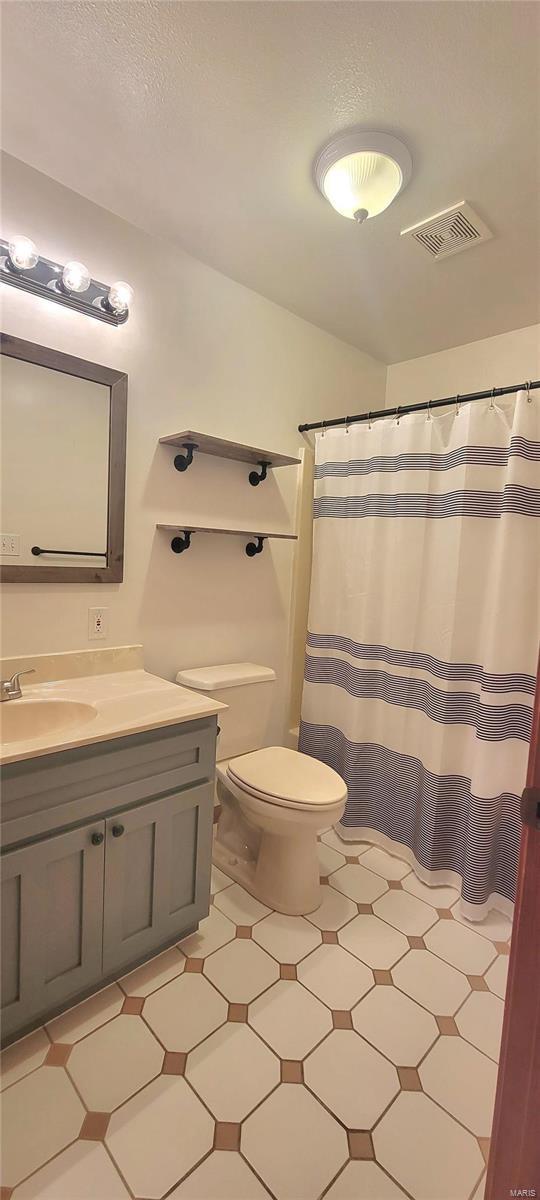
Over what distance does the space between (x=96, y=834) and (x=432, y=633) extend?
1.37m

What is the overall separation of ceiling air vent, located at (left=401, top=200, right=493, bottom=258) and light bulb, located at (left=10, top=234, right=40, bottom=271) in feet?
3.82

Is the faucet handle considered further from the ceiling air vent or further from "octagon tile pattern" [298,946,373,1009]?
the ceiling air vent

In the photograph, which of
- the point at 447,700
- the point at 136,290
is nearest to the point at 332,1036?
the point at 447,700

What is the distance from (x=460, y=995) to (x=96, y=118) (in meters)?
2.62

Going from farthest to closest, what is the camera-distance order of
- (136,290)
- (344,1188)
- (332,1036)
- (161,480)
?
(161,480) < (136,290) < (332,1036) < (344,1188)

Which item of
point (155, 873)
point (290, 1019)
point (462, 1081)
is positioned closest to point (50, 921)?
point (155, 873)

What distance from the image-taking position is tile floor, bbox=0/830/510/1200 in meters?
0.99

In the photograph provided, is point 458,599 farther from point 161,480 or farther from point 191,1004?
point 191,1004

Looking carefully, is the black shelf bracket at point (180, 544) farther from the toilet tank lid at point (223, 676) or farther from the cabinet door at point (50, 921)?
the cabinet door at point (50, 921)

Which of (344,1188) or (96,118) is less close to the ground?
(96,118)

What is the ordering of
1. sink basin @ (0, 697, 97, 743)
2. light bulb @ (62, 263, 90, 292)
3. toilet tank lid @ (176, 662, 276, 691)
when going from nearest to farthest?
sink basin @ (0, 697, 97, 743) < light bulb @ (62, 263, 90, 292) < toilet tank lid @ (176, 662, 276, 691)

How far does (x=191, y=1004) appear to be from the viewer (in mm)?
1341

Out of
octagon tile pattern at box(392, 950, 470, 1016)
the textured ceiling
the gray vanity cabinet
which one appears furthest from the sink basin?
the textured ceiling

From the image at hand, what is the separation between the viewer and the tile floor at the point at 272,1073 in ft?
3.24
